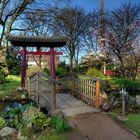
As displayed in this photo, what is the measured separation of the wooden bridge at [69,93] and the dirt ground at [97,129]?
0.53m

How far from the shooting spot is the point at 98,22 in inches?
931

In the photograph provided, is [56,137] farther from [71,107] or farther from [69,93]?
[69,93]

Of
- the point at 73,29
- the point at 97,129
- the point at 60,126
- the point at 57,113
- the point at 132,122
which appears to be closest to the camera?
the point at 60,126

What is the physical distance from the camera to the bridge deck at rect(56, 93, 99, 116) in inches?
307

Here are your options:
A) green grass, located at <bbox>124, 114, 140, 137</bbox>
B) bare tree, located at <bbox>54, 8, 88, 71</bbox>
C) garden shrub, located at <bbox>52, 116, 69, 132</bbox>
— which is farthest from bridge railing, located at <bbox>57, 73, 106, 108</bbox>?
bare tree, located at <bbox>54, 8, 88, 71</bbox>

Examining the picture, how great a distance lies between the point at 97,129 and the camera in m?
6.43

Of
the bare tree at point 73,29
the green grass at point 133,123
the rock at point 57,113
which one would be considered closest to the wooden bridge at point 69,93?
the rock at point 57,113

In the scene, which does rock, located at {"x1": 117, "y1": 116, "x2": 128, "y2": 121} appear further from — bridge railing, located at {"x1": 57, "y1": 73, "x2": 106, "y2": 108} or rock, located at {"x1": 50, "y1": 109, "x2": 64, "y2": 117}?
rock, located at {"x1": 50, "y1": 109, "x2": 64, "y2": 117}

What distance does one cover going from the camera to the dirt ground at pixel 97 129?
589 centimetres

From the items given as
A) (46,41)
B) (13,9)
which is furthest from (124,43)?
(13,9)

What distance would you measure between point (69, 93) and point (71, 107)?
2905mm

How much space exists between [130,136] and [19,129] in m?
2.69

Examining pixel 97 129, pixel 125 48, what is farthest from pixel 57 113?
pixel 125 48

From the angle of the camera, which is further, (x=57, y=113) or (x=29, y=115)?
(x=57, y=113)
